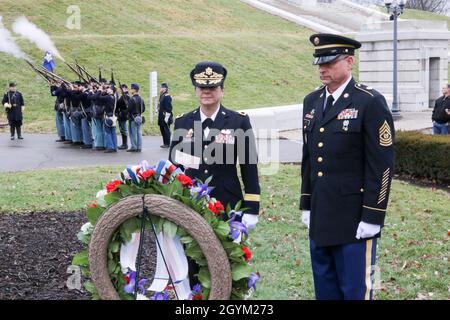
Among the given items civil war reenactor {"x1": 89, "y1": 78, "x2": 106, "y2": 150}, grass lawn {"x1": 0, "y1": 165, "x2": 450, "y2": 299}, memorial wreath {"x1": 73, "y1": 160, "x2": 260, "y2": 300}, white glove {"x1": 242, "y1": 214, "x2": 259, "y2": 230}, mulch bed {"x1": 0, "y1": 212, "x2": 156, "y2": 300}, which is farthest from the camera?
civil war reenactor {"x1": 89, "y1": 78, "x2": 106, "y2": 150}

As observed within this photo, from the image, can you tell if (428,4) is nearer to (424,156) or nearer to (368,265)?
(424,156)

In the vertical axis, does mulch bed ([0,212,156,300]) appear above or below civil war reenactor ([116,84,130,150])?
below

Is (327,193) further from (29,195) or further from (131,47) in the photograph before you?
(131,47)

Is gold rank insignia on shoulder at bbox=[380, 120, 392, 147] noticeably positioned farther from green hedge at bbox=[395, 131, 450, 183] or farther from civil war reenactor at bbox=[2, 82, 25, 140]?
civil war reenactor at bbox=[2, 82, 25, 140]

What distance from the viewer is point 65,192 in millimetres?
10875

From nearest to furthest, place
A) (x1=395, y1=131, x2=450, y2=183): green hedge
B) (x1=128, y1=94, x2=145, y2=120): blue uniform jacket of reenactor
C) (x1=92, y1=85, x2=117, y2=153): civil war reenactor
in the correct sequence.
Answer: (x1=395, y1=131, x2=450, y2=183): green hedge < (x1=92, y1=85, x2=117, y2=153): civil war reenactor < (x1=128, y1=94, x2=145, y2=120): blue uniform jacket of reenactor

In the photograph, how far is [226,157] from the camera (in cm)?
521

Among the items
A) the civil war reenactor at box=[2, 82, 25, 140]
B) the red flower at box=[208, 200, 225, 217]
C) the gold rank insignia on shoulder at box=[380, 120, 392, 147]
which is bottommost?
the civil war reenactor at box=[2, 82, 25, 140]

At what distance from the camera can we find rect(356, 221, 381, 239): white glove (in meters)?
4.37

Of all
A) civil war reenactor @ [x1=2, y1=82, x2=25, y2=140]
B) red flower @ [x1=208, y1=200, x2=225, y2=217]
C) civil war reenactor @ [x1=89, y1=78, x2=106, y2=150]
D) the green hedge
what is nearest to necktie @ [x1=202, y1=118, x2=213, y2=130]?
red flower @ [x1=208, y1=200, x2=225, y2=217]

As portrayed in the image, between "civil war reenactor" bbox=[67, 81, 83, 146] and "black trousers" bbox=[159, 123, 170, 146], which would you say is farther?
"civil war reenactor" bbox=[67, 81, 83, 146]

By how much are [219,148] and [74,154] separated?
12502 mm

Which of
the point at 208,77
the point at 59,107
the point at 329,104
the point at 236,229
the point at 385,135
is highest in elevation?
the point at 208,77

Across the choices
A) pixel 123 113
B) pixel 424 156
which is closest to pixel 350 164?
pixel 424 156
